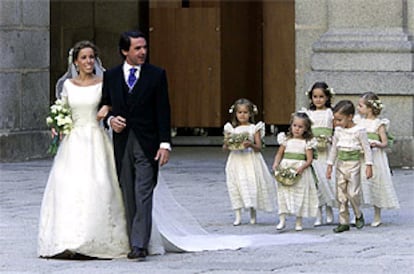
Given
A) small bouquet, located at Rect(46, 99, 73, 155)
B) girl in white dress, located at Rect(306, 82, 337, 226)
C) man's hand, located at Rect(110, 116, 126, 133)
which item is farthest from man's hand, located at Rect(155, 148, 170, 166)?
girl in white dress, located at Rect(306, 82, 337, 226)

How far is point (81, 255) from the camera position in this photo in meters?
10.7

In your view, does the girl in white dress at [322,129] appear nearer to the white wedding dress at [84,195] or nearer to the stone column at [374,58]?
the white wedding dress at [84,195]

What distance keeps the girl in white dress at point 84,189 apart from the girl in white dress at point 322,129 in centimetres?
267

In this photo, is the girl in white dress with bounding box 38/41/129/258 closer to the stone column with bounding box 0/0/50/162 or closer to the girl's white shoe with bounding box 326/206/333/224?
the girl's white shoe with bounding box 326/206/333/224

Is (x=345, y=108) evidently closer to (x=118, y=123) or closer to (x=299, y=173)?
(x=299, y=173)

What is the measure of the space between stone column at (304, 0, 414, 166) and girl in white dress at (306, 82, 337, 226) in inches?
176

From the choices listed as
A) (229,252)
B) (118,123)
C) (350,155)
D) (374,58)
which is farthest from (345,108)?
(374,58)

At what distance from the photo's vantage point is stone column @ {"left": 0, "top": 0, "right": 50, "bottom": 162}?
1861cm

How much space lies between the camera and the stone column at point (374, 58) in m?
17.5

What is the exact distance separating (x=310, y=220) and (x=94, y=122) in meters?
3.04

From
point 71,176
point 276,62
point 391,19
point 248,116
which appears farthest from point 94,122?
point 276,62

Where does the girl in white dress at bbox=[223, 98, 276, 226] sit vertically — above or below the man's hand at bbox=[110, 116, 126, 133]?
below

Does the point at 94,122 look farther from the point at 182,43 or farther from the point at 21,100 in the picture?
the point at 182,43

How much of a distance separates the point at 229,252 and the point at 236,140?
2.06 meters
